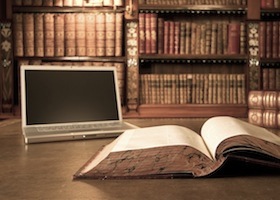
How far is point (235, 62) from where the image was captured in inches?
134

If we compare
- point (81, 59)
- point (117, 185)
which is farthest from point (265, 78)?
point (117, 185)

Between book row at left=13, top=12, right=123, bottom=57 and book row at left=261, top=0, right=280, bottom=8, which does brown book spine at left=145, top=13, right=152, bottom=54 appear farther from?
book row at left=261, top=0, right=280, bottom=8

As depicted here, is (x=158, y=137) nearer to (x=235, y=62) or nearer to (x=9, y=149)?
(x=9, y=149)

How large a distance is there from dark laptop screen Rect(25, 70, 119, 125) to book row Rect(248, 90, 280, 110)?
53 centimetres

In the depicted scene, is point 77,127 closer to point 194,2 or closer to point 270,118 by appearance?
point 270,118

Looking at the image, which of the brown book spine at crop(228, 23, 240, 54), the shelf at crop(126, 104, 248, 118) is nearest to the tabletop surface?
the shelf at crop(126, 104, 248, 118)

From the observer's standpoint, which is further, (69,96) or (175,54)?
(175,54)

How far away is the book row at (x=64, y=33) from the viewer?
3.10 metres

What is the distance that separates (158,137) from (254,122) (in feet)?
2.40

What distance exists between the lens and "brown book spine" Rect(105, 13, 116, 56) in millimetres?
3104

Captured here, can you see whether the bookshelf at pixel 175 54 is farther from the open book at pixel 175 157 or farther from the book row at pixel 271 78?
the open book at pixel 175 157

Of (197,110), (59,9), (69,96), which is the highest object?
(59,9)

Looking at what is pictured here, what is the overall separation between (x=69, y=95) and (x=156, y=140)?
538mm

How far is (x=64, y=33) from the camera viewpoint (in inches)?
123
